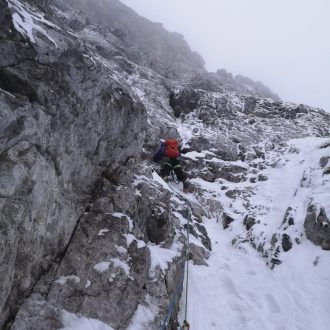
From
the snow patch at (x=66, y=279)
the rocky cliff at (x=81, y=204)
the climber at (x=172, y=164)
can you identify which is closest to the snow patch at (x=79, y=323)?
the rocky cliff at (x=81, y=204)

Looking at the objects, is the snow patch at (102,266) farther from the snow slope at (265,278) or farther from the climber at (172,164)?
the climber at (172,164)

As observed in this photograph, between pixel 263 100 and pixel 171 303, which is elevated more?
pixel 263 100

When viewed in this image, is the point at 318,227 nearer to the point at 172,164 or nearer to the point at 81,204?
the point at 172,164

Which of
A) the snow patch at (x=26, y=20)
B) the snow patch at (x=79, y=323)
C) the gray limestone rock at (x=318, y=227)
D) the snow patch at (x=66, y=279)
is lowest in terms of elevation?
the snow patch at (x=79, y=323)

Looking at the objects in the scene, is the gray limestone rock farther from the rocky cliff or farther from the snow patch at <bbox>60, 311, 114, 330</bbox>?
the snow patch at <bbox>60, 311, 114, 330</bbox>

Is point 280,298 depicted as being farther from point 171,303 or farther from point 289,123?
point 289,123

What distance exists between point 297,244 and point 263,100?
15.6m

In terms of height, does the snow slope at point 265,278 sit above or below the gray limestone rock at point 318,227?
→ below

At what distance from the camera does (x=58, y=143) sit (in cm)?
705

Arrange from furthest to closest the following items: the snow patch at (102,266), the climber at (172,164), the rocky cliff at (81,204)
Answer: the climber at (172,164) < the snow patch at (102,266) < the rocky cliff at (81,204)

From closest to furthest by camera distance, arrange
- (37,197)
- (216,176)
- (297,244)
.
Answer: (37,197) → (297,244) → (216,176)

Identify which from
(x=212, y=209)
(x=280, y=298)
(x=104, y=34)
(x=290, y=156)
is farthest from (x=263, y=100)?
(x=280, y=298)

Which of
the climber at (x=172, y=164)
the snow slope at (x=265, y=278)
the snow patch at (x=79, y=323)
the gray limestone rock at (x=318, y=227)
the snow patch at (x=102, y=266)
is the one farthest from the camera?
the climber at (x=172, y=164)

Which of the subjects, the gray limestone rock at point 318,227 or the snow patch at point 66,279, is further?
the gray limestone rock at point 318,227
